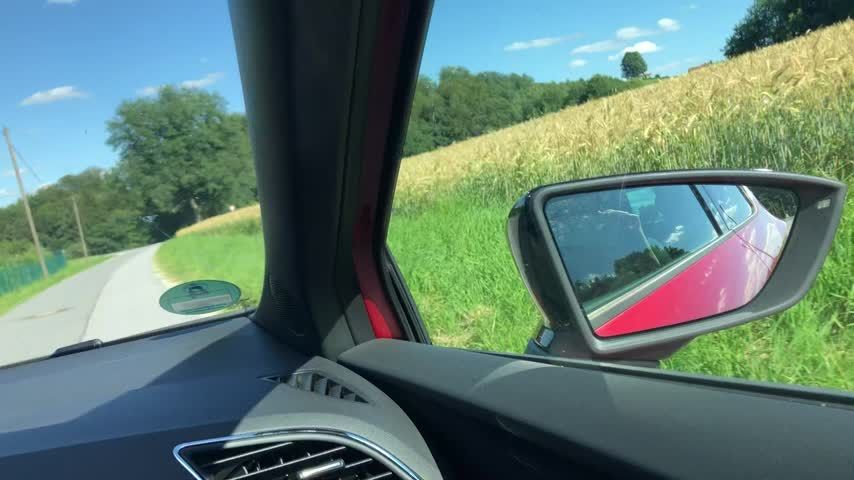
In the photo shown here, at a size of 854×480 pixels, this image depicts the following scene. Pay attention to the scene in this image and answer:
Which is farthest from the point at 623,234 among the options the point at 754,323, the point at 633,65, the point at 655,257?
the point at 633,65

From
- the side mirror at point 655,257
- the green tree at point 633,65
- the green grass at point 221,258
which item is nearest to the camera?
the side mirror at point 655,257

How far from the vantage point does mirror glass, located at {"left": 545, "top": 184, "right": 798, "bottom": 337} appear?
6.31 feet

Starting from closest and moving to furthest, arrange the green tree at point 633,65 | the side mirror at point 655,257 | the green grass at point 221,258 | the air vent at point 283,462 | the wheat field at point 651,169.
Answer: the wheat field at point 651,169 → the side mirror at point 655,257 → the green tree at point 633,65 → the air vent at point 283,462 → the green grass at point 221,258

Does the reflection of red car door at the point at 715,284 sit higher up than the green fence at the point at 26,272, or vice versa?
the green fence at the point at 26,272

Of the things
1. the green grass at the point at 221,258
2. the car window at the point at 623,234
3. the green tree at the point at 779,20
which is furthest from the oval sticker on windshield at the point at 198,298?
the green tree at the point at 779,20

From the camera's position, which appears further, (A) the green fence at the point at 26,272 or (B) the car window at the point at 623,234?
(A) the green fence at the point at 26,272

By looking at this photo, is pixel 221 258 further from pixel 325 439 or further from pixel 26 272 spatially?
pixel 325 439

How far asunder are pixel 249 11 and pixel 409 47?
0.54 metres

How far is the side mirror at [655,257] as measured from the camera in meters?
1.86

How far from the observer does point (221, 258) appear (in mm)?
3666

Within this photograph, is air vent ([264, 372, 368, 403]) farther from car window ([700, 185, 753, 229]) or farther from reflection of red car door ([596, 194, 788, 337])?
car window ([700, 185, 753, 229])

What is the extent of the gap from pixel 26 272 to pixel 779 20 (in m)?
3.08

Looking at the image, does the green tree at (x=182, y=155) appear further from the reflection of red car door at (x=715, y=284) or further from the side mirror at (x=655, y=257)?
the reflection of red car door at (x=715, y=284)

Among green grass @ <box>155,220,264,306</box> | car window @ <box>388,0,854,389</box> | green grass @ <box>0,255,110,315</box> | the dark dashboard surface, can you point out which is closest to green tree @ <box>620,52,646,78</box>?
car window @ <box>388,0,854,389</box>
